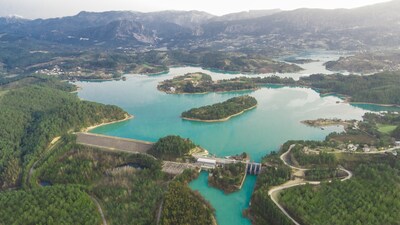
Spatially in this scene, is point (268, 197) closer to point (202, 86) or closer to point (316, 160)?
point (316, 160)

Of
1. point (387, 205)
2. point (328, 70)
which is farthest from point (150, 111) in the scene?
point (328, 70)

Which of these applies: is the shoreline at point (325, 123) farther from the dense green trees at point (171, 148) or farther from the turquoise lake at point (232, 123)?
the dense green trees at point (171, 148)

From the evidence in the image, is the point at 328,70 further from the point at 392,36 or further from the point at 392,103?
the point at 392,36

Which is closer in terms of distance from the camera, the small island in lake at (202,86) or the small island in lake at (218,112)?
the small island in lake at (218,112)

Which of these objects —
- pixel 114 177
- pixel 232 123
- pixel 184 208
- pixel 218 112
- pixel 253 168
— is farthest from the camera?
pixel 218 112

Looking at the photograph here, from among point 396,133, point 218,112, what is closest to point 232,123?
point 218,112

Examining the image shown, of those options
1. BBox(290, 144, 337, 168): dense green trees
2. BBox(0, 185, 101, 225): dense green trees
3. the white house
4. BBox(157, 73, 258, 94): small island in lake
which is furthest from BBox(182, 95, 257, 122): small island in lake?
BBox(0, 185, 101, 225): dense green trees

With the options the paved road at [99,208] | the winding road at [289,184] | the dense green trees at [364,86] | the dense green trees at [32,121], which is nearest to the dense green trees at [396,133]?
the winding road at [289,184]
